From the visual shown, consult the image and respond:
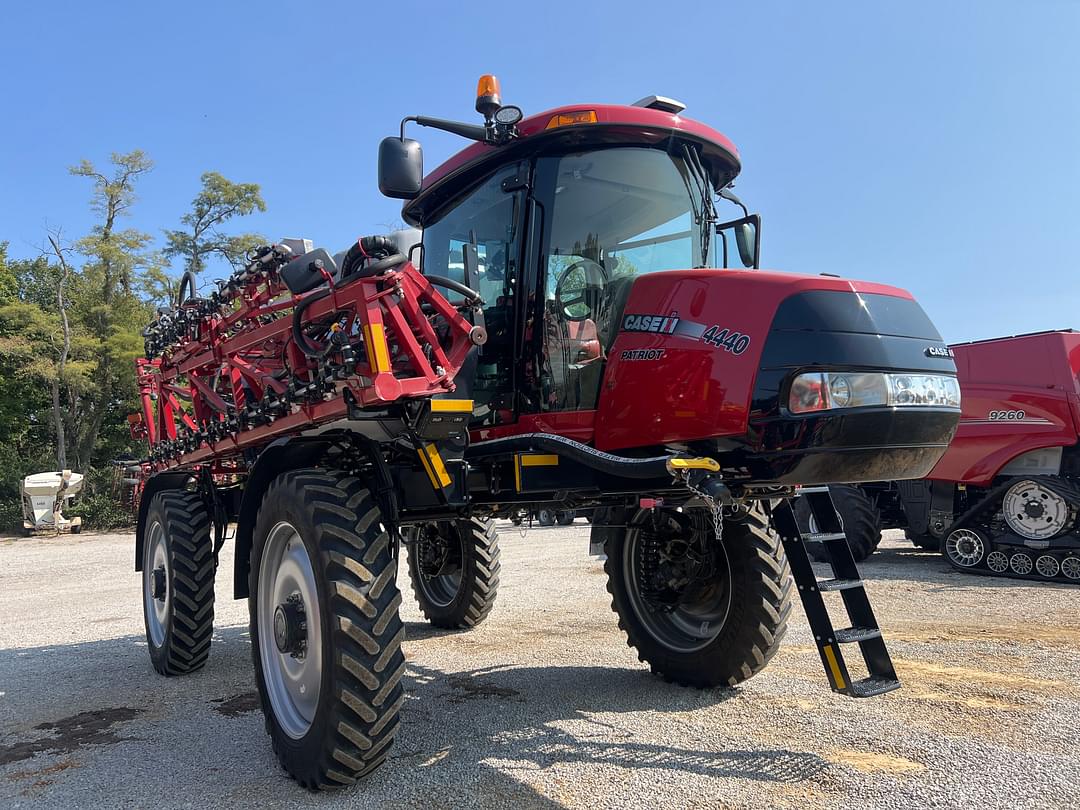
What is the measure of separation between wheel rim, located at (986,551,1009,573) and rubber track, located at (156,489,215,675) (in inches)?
343

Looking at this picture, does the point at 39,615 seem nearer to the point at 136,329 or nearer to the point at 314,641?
the point at 314,641

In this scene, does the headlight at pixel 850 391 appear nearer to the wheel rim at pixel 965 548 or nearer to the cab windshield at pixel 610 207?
the cab windshield at pixel 610 207

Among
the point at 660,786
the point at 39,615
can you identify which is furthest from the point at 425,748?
the point at 39,615

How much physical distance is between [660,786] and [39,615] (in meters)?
7.84

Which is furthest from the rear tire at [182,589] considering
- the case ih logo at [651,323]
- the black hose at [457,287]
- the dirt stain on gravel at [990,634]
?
the dirt stain on gravel at [990,634]

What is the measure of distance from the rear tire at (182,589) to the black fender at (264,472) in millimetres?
1432

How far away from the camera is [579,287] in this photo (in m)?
3.75

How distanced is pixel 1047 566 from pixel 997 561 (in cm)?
54

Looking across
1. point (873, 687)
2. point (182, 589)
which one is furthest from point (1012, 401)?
point (182, 589)

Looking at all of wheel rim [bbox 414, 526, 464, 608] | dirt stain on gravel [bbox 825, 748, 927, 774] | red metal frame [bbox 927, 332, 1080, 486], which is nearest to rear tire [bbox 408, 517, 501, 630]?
wheel rim [bbox 414, 526, 464, 608]

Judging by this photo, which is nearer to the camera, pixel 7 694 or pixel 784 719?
pixel 784 719

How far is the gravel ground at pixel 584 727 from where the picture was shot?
3150mm

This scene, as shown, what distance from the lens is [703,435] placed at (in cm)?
314

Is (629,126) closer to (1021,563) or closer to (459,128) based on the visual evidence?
(459,128)
